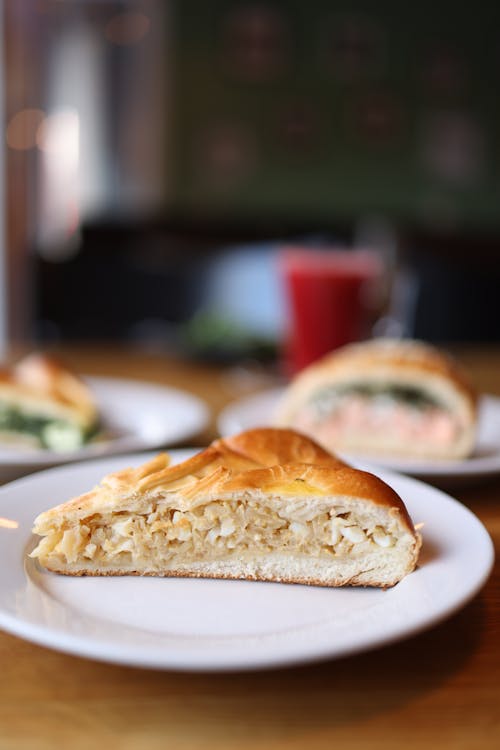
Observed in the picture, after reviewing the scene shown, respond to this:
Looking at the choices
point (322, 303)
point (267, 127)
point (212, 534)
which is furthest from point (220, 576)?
point (267, 127)

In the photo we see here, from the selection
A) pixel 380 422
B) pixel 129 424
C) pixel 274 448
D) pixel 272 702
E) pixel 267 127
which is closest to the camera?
pixel 272 702

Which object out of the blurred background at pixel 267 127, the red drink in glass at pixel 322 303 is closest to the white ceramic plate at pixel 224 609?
the red drink in glass at pixel 322 303

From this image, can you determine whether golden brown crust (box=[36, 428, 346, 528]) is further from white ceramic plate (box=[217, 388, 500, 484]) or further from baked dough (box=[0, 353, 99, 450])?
baked dough (box=[0, 353, 99, 450])

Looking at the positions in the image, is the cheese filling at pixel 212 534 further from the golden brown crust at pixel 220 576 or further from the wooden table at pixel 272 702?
the wooden table at pixel 272 702

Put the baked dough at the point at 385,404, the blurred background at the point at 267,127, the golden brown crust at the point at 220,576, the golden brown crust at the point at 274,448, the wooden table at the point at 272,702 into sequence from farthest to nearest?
the blurred background at the point at 267,127 < the baked dough at the point at 385,404 < the golden brown crust at the point at 274,448 < the golden brown crust at the point at 220,576 < the wooden table at the point at 272,702

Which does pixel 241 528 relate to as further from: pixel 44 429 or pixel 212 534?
pixel 44 429

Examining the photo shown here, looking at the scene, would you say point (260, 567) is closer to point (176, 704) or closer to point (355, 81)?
point (176, 704)
